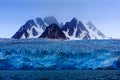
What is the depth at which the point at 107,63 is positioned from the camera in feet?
310

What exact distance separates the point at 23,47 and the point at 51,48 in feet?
24.8

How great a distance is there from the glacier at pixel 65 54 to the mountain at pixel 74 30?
9069cm

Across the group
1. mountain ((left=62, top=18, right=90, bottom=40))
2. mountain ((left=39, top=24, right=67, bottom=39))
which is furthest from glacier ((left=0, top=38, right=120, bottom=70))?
mountain ((left=62, top=18, right=90, bottom=40))

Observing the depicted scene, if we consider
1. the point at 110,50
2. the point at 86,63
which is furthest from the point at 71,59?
the point at 110,50

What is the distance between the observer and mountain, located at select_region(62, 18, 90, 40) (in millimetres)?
190375

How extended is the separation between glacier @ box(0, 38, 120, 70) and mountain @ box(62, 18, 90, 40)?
90.7m

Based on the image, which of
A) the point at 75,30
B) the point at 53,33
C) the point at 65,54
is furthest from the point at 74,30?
the point at 65,54

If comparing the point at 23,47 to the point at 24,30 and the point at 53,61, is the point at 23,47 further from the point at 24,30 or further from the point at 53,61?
the point at 24,30

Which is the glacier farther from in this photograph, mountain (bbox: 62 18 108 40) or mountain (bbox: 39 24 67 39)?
mountain (bbox: 62 18 108 40)

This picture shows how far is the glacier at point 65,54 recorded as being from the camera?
310 feet

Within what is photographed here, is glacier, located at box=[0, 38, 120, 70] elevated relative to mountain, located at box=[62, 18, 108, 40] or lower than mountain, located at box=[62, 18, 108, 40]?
lower

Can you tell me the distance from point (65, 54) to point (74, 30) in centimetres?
9738

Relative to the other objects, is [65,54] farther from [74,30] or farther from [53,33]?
[74,30]

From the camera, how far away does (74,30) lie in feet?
634
